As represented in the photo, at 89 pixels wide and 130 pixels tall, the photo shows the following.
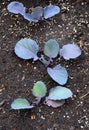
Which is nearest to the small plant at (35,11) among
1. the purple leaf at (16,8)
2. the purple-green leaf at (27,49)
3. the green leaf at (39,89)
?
the purple leaf at (16,8)

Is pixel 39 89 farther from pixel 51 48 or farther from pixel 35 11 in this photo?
pixel 35 11

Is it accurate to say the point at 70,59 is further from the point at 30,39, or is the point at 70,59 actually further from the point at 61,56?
the point at 30,39

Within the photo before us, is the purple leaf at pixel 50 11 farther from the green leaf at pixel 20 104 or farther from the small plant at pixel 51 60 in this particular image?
the green leaf at pixel 20 104

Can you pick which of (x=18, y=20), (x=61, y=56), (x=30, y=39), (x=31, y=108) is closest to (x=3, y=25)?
(x=18, y=20)

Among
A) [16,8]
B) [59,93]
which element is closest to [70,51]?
[59,93]

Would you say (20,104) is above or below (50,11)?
below

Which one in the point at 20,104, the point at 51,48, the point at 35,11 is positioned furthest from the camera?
the point at 35,11

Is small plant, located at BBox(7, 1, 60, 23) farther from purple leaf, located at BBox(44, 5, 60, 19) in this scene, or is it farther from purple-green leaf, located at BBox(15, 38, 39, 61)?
purple-green leaf, located at BBox(15, 38, 39, 61)
